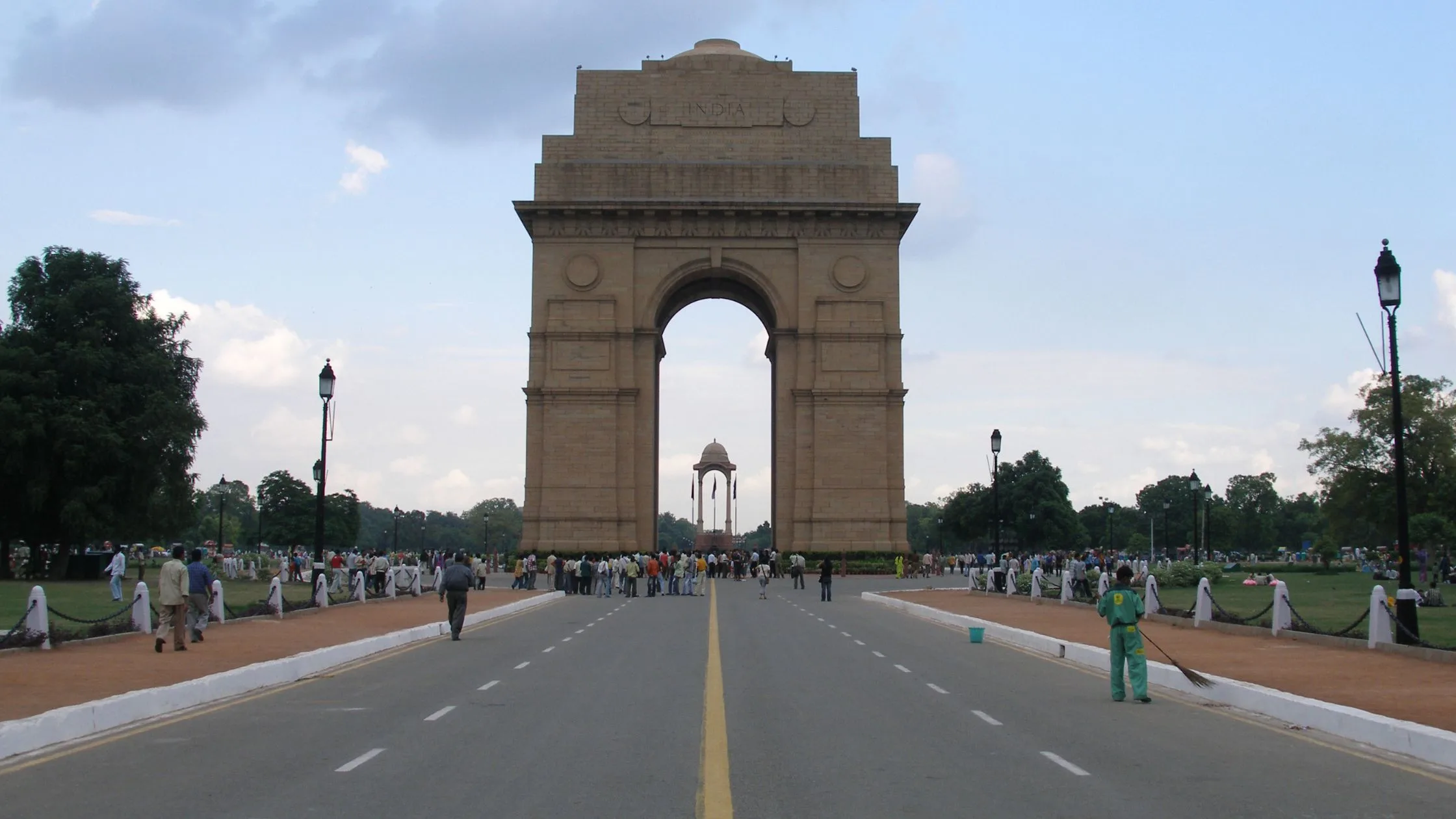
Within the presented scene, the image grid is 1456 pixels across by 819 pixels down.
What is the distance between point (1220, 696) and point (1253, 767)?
5152mm

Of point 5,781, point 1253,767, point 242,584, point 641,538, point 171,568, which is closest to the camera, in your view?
point 5,781

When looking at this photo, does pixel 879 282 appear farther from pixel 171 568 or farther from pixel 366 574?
pixel 171 568

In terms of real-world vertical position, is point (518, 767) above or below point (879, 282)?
below

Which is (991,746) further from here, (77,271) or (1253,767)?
(77,271)

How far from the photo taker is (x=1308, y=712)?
1382 centimetres

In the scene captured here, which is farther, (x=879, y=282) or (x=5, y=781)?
(x=879, y=282)

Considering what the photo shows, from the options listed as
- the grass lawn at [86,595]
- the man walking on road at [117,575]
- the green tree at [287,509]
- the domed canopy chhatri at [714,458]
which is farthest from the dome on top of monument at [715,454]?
the man walking on road at [117,575]

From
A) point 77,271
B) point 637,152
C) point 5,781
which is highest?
point 637,152

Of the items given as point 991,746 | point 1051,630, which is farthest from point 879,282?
point 991,746

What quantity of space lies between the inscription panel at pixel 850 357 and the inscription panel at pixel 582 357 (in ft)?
34.0

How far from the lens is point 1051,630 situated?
28.1 metres

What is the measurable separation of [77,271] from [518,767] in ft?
165

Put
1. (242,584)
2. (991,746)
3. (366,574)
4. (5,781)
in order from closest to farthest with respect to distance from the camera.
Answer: (5,781) → (991,746) → (366,574) → (242,584)

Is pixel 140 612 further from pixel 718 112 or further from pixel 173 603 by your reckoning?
pixel 718 112
